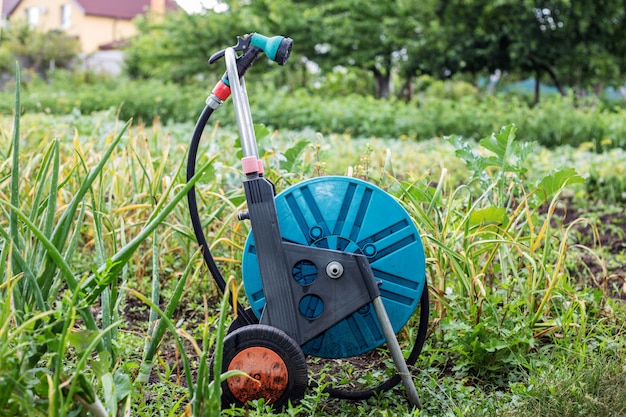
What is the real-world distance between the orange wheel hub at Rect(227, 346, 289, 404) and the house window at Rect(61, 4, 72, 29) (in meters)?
37.1

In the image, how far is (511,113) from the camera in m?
9.02

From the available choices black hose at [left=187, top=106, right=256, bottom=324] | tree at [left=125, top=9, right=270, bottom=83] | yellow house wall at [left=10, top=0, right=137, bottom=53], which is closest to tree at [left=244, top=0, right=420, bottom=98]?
tree at [left=125, top=9, right=270, bottom=83]

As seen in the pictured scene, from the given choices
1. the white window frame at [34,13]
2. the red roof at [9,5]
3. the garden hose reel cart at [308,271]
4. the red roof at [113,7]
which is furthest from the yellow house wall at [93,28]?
the garden hose reel cart at [308,271]

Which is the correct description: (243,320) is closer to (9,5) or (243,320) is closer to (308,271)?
(308,271)

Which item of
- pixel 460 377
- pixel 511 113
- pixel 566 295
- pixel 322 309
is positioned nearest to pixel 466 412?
pixel 460 377

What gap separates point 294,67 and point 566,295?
17.1m

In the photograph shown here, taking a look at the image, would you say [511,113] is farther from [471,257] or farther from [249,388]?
[249,388]

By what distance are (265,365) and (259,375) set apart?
1.3 inches

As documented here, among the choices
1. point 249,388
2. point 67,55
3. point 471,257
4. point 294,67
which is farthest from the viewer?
point 67,55

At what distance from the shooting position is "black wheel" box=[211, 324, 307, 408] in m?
1.60

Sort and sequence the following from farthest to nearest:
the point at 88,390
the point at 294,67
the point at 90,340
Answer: the point at 294,67, the point at 90,340, the point at 88,390

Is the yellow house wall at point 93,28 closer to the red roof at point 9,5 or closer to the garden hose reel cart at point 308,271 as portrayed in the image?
the red roof at point 9,5

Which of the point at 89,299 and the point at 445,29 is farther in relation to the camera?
the point at 445,29

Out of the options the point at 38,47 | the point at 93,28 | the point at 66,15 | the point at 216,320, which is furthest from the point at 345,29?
the point at 66,15
